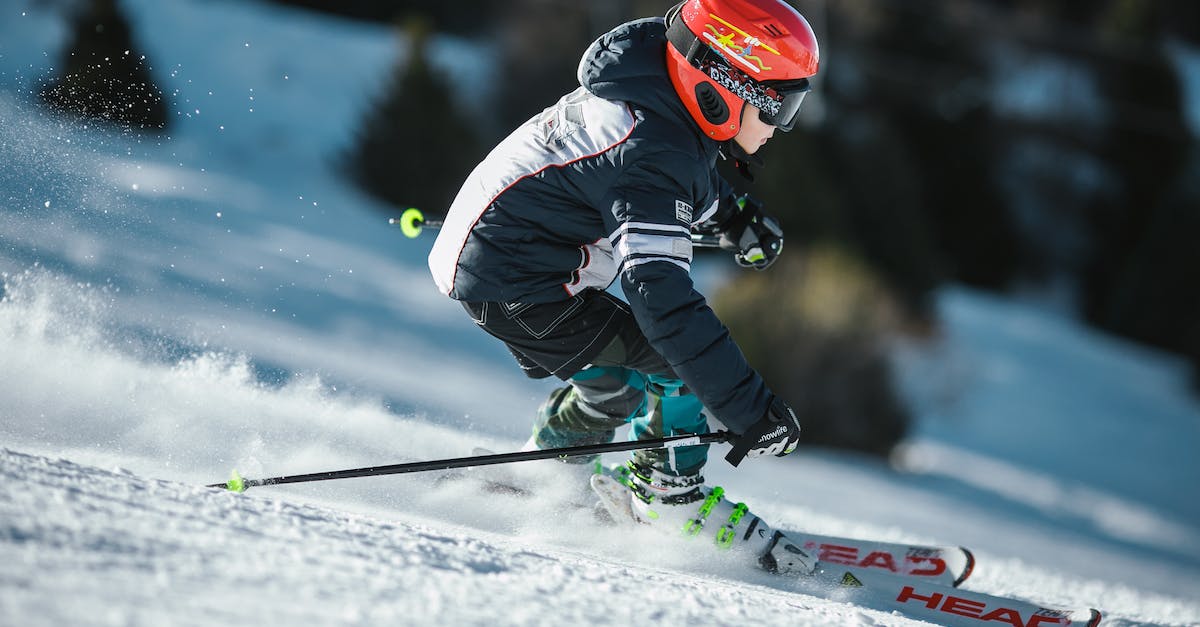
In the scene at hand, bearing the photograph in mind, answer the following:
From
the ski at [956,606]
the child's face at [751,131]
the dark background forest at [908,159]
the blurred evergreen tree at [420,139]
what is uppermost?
the dark background forest at [908,159]

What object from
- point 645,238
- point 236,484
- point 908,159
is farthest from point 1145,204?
point 236,484

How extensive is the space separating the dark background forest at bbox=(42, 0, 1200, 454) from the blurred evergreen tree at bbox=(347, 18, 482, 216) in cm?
3

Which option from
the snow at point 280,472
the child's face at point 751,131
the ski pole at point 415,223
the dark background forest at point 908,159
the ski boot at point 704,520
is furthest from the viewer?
the dark background forest at point 908,159

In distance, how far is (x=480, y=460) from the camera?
3457 mm

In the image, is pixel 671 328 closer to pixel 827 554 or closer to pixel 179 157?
pixel 827 554

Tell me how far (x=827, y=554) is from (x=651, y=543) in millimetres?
909

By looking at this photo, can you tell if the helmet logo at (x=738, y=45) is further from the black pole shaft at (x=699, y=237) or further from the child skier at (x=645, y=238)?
the black pole shaft at (x=699, y=237)

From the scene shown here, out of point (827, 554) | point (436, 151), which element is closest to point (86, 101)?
point (827, 554)

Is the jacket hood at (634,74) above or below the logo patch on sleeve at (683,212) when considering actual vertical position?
above

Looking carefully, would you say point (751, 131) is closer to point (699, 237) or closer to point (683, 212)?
point (683, 212)

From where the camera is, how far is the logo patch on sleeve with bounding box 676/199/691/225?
3.28m

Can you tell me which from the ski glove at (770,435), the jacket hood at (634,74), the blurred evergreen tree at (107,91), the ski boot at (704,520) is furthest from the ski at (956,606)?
the blurred evergreen tree at (107,91)

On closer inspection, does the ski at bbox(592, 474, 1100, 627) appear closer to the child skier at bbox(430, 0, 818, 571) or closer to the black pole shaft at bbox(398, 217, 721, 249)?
the child skier at bbox(430, 0, 818, 571)

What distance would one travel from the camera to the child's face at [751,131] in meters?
3.54
